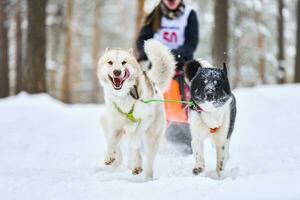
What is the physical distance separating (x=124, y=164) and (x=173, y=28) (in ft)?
6.45

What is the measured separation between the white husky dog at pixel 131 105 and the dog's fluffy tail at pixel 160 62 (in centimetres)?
1

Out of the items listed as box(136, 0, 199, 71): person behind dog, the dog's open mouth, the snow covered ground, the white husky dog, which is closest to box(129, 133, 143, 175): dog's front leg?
the white husky dog

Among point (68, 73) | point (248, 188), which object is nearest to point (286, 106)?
point (248, 188)

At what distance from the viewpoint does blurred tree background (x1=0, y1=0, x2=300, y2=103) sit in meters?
11.2

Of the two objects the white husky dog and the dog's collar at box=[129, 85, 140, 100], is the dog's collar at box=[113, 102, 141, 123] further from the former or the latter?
the dog's collar at box=[129, 85, 140, 100]

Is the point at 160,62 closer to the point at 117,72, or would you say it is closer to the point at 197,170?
the point at 117,72

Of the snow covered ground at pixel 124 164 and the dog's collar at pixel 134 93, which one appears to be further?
the dog's collar at pixel 134 93

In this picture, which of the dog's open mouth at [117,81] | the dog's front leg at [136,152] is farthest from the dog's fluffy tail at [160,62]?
the dog's front leg at [136,152]

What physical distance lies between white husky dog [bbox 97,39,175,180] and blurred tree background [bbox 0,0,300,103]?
6638 mm

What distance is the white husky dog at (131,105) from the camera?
4.66 meters

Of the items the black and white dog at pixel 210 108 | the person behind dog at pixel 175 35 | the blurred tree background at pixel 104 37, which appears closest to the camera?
the black and white dog at pixel 210 108

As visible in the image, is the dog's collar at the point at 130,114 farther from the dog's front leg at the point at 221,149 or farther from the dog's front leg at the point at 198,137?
the dog's front leg at the point at 221,149

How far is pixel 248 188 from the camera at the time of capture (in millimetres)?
3377

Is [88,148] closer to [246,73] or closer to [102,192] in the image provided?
[102,192]
